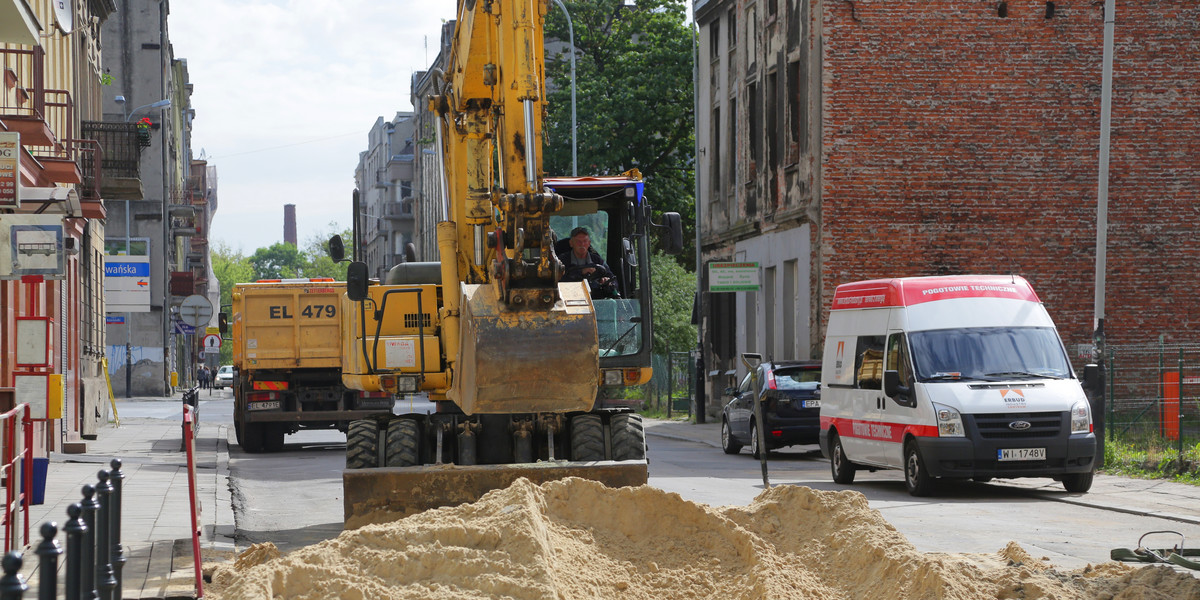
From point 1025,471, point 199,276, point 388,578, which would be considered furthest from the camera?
point 199,276

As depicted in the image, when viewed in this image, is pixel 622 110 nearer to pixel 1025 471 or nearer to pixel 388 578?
pixel 1025 471

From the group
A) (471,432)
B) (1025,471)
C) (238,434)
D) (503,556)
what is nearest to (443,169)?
(471,432)

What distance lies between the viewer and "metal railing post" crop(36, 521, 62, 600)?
4.93 m

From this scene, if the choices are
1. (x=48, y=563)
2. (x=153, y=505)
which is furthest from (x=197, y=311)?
(x=48, y=563)

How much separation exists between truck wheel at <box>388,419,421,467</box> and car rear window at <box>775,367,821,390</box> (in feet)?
36.8

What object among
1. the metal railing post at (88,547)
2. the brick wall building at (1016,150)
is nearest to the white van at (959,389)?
Answer: the metal railing post at (88,547)

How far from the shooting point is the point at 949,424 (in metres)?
15.7

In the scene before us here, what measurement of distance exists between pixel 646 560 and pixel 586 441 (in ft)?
11.1

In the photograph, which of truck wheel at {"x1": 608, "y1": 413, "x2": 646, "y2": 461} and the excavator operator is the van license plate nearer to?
the excavator operator

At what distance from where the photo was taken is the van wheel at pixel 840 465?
18.0 meters

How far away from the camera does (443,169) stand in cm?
1287

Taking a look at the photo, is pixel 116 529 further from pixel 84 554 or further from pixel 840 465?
pixel 840 465

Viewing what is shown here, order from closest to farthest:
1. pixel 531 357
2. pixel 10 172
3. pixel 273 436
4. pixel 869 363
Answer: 1. pixel 531 357
2. pixel 10 172
3. pixel 869 363
4. pixel 273 436

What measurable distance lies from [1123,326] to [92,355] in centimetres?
2204
